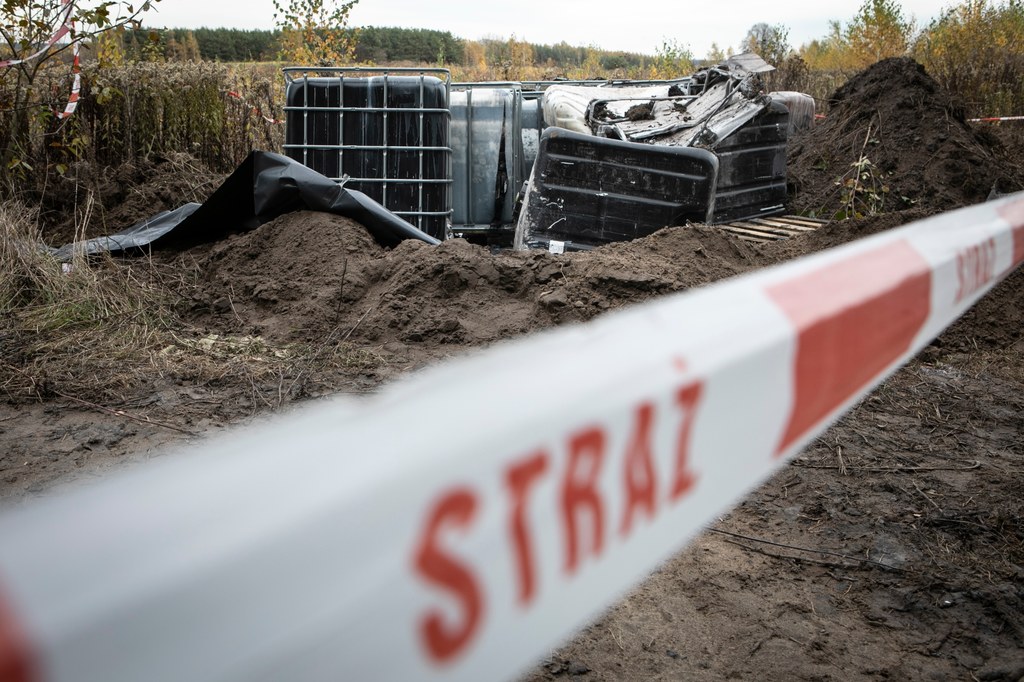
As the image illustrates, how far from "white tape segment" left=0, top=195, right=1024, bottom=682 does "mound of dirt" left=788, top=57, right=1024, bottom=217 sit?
29.3 feet

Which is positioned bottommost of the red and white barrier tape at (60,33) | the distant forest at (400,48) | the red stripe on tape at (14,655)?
the red stripe on tape at (14,655)

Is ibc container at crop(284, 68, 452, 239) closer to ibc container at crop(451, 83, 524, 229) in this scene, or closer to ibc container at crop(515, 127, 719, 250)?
ibc container at crop(451, 83, 524, 229)

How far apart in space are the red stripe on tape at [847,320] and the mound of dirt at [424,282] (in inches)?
159

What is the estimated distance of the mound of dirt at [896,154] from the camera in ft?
31.4

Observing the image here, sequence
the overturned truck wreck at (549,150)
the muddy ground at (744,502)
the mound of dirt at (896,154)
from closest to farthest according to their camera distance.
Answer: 1. the muddy ground at (744,502)
2. the overturned truck wreck at (549,150)
3. the mound of dirt at (896,154)

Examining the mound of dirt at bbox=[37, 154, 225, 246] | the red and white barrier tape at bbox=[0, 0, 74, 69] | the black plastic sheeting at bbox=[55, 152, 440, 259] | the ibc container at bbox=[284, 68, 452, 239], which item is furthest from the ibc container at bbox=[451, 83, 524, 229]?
the red and white barrier tape at bbox=[0, 0, 74, 69]

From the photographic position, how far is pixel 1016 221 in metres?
2.17

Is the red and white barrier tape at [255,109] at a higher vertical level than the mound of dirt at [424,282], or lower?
higher

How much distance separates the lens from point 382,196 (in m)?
8.94

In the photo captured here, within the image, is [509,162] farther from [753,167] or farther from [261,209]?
[261,209]

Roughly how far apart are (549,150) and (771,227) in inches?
111

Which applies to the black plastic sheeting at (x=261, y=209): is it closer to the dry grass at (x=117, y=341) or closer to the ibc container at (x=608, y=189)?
the dry grass at (x=117, y=341)

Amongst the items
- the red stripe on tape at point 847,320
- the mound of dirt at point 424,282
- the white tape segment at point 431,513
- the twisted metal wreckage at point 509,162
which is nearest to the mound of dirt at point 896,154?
the twisted metal wreckage at point 509,162

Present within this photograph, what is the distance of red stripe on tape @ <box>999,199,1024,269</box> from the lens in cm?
214
